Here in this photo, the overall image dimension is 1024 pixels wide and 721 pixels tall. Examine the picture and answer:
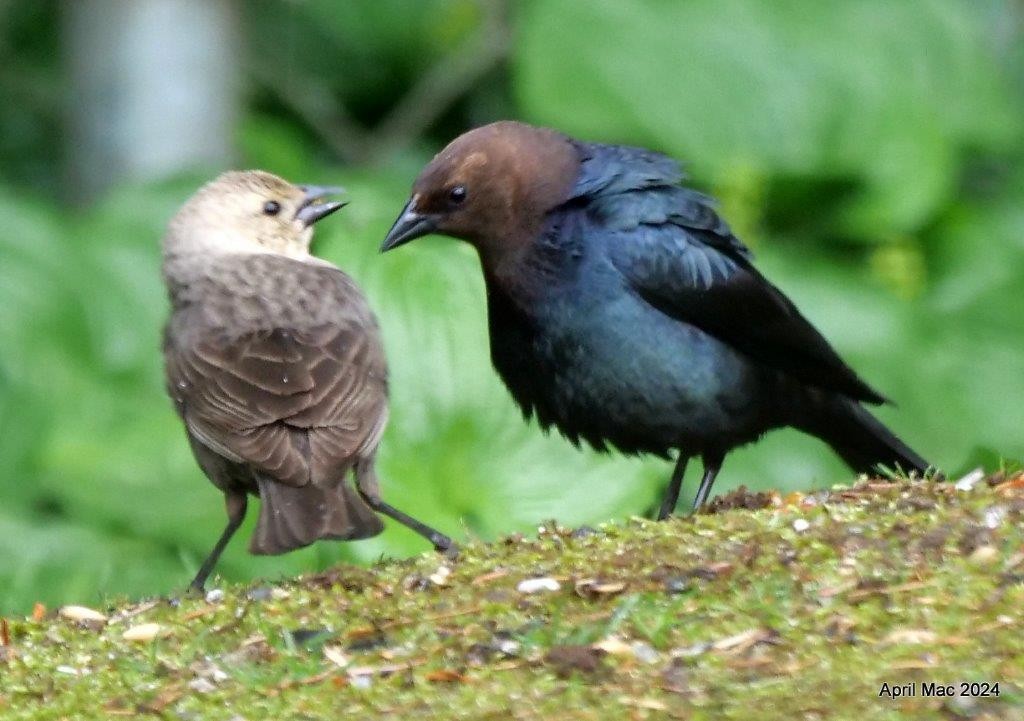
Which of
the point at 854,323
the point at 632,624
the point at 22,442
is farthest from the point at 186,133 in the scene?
the point at 632,624

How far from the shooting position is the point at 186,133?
29.4ft

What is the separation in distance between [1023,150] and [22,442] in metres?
5.02

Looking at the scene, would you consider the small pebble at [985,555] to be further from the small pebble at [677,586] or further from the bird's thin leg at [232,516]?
the bird's thin leg at [232,516]

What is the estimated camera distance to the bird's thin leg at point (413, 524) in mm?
4844

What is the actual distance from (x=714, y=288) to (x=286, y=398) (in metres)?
1.33

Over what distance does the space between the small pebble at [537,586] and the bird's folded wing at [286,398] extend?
2.29 feet

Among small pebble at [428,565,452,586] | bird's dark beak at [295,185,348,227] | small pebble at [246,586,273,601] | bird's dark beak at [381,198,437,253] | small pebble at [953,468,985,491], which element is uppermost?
bird's dark beak at [295,185,348,227]

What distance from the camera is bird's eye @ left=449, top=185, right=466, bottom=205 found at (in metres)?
5.44

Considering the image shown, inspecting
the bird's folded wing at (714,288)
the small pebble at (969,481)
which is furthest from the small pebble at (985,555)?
the bird's folded wing at (714,288)

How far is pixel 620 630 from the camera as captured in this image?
371cm

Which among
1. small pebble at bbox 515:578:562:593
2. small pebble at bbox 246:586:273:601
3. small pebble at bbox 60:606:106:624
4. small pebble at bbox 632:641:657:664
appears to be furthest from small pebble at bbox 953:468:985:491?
small pebble at bbox 60:606:106:624

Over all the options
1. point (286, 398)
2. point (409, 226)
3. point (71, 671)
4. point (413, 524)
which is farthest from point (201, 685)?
point (409, 226)

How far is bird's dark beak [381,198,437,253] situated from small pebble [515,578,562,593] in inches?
61.5

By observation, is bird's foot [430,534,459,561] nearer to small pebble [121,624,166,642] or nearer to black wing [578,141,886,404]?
small pebble [121,624,166,642]
